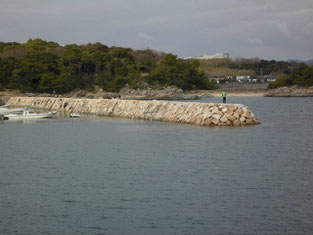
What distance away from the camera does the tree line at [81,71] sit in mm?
102562

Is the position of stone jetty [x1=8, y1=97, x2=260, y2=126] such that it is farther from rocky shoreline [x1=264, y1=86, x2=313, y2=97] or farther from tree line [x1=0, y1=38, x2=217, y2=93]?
rocky shoreline [x1=264, y1=86, x2=313, y2=97]

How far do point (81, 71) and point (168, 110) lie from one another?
242 ft

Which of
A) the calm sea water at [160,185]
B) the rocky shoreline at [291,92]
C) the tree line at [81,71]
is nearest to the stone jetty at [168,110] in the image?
the calm sea water at [160,185]

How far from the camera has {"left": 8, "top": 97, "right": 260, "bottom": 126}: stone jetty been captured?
3791cm

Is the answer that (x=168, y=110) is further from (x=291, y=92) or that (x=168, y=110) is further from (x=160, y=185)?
(x=291, y=92)

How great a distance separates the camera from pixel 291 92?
11831 centimetres

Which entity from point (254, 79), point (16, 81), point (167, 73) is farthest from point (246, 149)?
point (254, 79)

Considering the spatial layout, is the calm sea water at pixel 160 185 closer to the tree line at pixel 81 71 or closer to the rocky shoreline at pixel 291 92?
the tree line at pixel 81 71

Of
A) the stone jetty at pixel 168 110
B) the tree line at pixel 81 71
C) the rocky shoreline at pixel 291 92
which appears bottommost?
the rocky shoreline at pixel 291 92

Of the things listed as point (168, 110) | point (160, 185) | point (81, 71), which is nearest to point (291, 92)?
point (81, 71)

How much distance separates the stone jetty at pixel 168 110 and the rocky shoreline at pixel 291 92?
6481cm

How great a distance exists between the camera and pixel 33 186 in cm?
1822

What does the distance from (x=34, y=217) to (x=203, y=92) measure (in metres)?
107

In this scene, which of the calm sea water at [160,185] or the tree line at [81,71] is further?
the tree line at [81,71]
